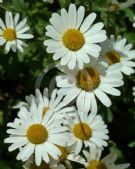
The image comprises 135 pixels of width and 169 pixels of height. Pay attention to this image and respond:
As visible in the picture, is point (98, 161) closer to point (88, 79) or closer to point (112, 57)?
point (88, 79)

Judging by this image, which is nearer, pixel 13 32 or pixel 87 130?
pixel 87 130

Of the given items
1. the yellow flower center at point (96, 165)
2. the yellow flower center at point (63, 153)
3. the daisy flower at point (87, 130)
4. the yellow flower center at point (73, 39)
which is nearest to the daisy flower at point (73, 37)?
the yellow flower center at point (73, 39)

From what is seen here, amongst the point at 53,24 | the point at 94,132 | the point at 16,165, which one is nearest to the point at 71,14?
the point at 53,24

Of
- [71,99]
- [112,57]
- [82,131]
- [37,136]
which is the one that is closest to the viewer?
[37,136]

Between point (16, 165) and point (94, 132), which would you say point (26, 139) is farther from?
point (94, 132)

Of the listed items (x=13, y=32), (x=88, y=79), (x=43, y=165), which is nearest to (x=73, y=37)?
(x=88, y=79)

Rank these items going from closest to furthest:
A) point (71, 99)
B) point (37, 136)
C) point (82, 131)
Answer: point (37, 136) → point (71, 99) → point (82, 131)

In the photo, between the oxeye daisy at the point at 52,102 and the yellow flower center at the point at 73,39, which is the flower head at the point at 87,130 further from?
the yellow flower center at the point at 73,39
